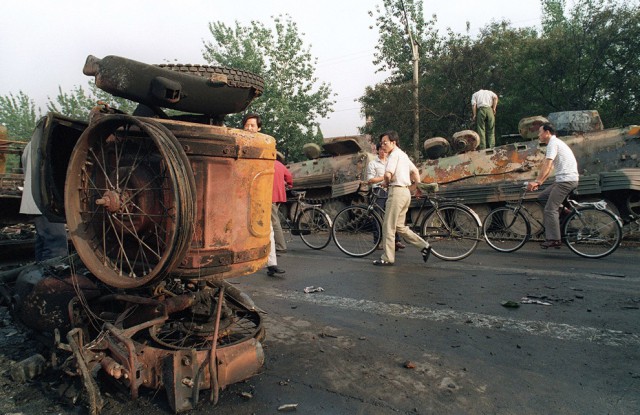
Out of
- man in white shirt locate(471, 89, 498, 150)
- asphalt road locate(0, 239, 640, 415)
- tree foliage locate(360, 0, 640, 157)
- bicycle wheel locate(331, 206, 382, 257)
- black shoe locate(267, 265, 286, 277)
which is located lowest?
asphalt road locate(0, 239, 640, 415)

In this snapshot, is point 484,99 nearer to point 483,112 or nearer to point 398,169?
point 483,112

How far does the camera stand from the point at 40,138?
284cm

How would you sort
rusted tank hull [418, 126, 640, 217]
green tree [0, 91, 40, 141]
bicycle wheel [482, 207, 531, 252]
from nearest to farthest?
1. bicycle wheel [482, 207, 531, 252]
2. rusted tank hull [418, 126, 640, 217]
3. green tree [0, 91, 40, 141]

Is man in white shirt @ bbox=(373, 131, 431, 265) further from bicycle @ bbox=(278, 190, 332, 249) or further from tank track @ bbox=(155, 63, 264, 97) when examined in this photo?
tank track @ bbox=(155, 63, 264, 97)

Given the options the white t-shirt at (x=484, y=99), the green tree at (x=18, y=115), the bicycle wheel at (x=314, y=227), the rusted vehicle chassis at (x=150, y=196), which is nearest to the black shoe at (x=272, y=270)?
the bicycle wheel at (x=314, y=227)

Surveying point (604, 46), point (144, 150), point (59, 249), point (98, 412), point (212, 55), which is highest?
point (212, 55)

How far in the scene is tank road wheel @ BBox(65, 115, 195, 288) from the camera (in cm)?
257

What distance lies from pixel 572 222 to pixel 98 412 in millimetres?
7423

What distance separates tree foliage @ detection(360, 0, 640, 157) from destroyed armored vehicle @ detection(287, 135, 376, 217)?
937cm

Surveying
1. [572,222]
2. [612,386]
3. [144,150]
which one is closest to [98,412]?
[144,150]

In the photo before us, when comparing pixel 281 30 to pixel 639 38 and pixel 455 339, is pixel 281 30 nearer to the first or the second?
pixel 639 38

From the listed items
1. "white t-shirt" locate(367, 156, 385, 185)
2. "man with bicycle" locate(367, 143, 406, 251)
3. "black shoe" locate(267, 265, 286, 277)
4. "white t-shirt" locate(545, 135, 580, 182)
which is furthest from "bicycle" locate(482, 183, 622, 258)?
"black shoe" locate(267, 265, 286, 277)

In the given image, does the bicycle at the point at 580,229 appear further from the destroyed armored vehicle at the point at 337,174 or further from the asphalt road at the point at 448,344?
the destroyed armored vehicle at the point at 337,174

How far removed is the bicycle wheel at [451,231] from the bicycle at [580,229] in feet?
3.75
